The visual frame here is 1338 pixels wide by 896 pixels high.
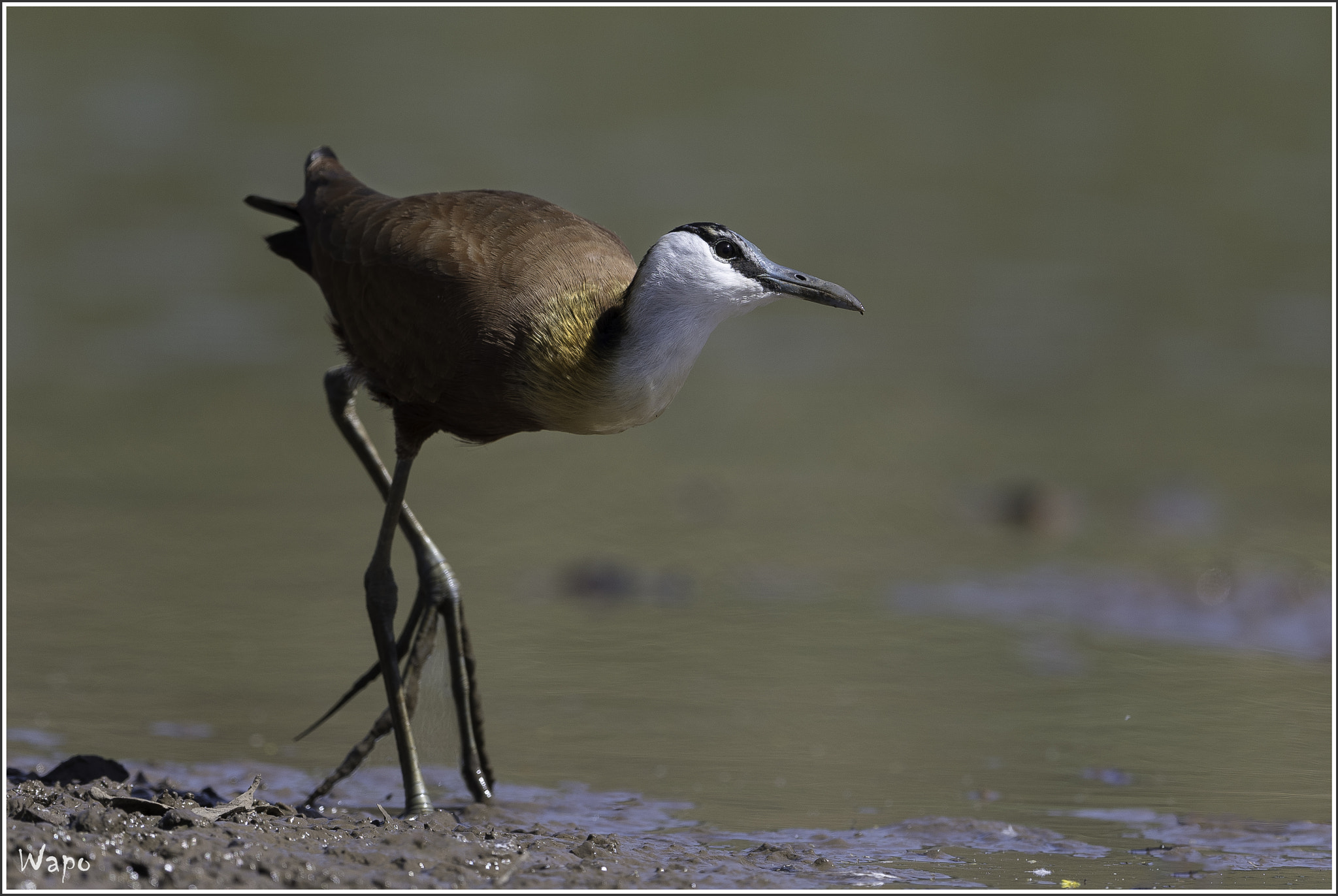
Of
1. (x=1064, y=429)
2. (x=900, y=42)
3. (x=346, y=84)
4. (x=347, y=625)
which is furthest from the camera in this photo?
(x=900, y=42)

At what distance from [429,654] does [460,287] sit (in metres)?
1.23

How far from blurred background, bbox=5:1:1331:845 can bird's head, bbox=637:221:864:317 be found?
5.06 feet

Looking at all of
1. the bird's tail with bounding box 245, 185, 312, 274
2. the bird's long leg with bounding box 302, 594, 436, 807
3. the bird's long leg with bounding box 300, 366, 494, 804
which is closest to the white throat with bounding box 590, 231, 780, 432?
the bird's long leg with bounding box 300, 366, 494, 804

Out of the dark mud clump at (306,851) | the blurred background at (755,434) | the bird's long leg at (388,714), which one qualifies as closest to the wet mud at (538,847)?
→ the dark mud clump at (306,851)

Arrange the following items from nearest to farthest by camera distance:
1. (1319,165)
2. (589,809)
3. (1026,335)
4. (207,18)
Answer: (589,809) → (1026,335) → (1319,165) → (207,18)

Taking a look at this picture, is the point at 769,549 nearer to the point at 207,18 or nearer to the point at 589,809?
the point at 589,809

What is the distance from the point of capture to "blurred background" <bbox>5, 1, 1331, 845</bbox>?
5.86 meters

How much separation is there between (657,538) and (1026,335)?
189 inches

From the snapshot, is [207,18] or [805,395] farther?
[207,18]

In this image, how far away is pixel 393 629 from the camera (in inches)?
211

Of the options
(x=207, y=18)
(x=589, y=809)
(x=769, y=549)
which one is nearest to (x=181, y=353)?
(x=769, y=549)

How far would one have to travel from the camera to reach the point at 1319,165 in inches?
647

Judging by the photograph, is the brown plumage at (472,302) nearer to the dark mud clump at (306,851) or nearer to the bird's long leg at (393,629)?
the bird's long leg at (393,629)

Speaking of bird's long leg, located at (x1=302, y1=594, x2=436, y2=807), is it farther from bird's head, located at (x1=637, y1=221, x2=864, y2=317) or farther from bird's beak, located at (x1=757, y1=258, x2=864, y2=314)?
bird's beak, located at (x1=757, y1=258, x2=864, y2=314)
